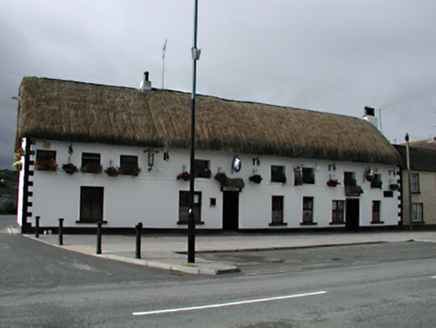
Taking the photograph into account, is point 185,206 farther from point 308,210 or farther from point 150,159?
point 308,210

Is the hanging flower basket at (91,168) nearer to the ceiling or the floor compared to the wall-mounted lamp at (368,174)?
nearer to the floor

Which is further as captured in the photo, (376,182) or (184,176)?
(376,182)

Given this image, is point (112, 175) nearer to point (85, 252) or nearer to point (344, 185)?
point (85, 252)

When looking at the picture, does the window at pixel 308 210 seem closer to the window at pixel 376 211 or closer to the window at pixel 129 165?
the window at pixel 376 211

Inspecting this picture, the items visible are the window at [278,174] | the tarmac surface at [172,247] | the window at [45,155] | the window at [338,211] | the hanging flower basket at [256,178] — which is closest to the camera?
the tarmac surface at [172,247]

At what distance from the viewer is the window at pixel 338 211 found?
26062 millimetres

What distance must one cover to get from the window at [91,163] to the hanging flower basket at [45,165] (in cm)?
127

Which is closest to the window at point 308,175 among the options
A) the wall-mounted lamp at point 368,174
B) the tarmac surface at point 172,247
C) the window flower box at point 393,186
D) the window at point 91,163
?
the tarmac surface at point 172,247

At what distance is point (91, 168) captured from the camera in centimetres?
1936

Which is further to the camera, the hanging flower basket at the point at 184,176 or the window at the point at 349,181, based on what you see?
the window at the point at 349,181

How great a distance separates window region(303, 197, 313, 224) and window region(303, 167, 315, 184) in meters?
1.09

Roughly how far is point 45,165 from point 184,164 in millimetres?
6760

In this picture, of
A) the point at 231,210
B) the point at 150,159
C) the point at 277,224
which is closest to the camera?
the point at 150,159

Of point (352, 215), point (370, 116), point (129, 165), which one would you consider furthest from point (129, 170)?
point (370, 116)
